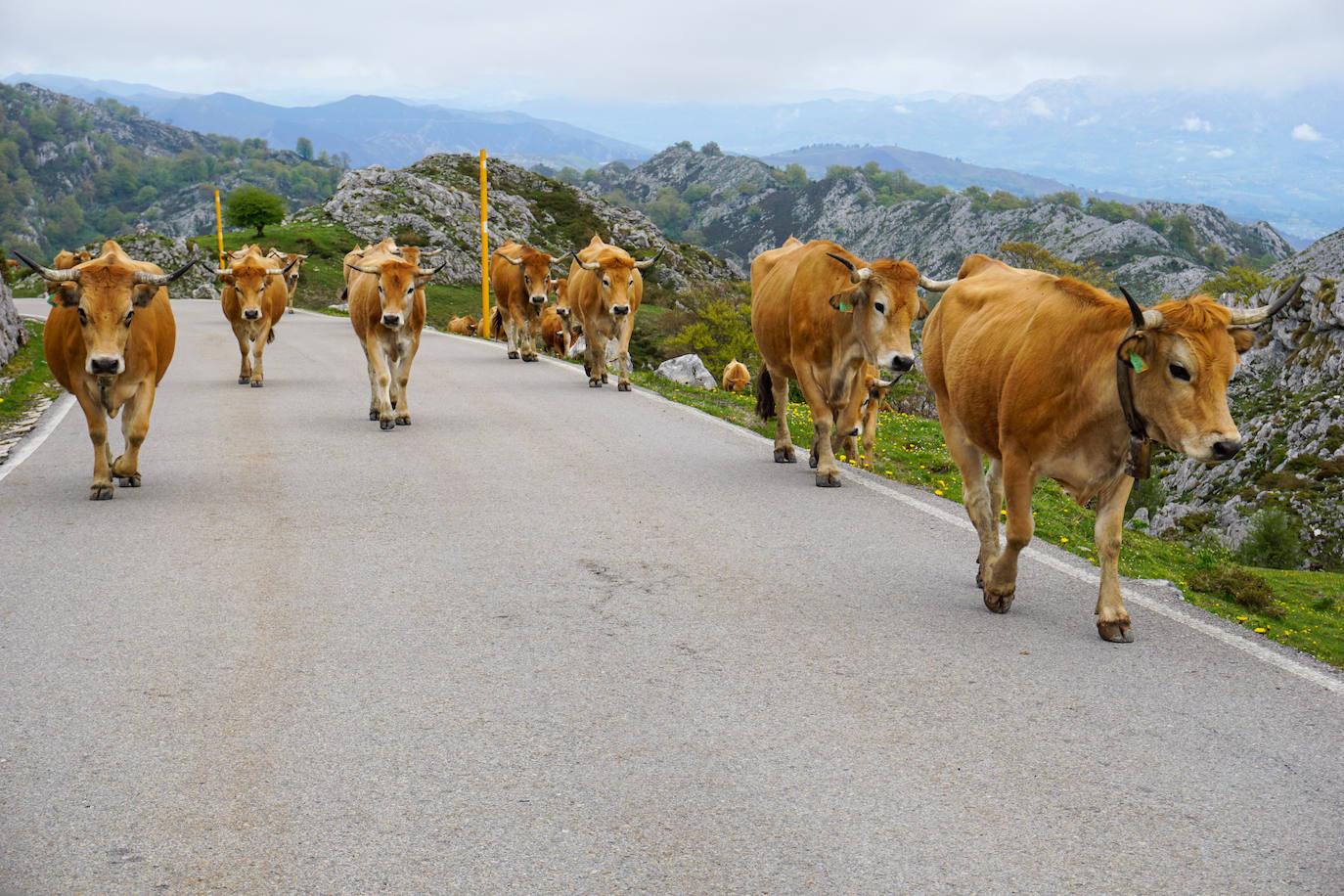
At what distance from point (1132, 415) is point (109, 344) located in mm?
7690

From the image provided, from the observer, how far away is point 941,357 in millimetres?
8281

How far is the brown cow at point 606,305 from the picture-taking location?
1822 cm

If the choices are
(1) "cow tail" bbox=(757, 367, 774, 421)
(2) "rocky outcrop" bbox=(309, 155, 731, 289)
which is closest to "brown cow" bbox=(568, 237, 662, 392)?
(1) "cow tail" bbox=(757, 367, 774, 421)

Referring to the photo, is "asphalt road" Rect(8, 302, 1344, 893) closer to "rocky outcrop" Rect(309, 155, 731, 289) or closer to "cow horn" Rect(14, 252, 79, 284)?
"cow horn" Rect(14, 252, 79, 284)

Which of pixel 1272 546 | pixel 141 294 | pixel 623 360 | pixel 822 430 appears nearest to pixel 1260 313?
pixel 822 430

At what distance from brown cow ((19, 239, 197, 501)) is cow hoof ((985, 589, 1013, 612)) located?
6.66 metres

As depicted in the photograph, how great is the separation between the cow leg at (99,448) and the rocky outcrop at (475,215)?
188ft

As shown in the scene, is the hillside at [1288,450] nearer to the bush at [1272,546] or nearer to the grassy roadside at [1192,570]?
the bush at [1272,546]

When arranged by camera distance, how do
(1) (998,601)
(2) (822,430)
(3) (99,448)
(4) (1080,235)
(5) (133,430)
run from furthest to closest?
(4) (1080,235), (2) (822,430), (5) (133,430), (3) (99,448), (1) (998,601)

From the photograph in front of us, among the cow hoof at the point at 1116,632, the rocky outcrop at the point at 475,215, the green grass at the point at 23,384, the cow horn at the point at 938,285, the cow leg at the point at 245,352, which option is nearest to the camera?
the cow hoof at the point at 1116,632

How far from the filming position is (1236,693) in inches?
228

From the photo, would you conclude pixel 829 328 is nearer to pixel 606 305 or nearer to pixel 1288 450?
pixel 606 305

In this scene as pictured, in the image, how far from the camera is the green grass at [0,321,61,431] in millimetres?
16000

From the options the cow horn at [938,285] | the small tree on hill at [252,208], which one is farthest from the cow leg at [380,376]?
the small tree on hill at [252,208]
